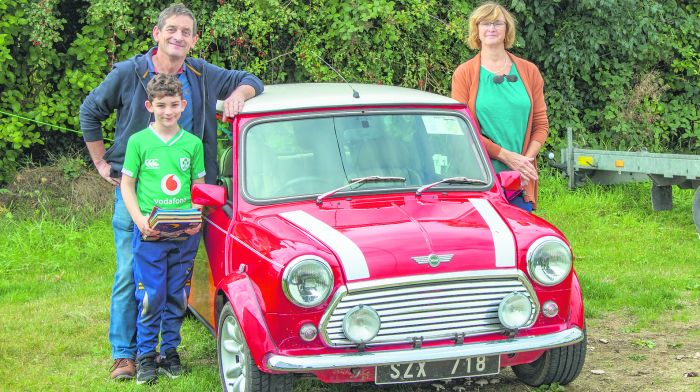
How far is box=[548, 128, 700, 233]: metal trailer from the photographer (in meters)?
9.80

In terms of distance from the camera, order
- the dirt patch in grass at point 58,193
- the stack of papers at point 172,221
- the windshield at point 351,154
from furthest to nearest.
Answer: the dirt patch in grass at point 58,193, the windshield at point 351,154, the stack of papers at point 172,221

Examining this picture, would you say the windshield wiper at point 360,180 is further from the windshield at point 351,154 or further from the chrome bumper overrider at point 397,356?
the chrome bumper overrider at point 397,356

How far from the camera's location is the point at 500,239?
5070 millimetres

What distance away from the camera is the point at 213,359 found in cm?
646

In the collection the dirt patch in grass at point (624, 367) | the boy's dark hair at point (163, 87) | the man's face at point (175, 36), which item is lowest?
the dirt patch in grass at point (624, 367)

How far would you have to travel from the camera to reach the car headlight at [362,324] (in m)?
4.75

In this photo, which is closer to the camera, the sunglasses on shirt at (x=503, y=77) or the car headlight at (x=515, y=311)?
the car headlight at (x=515, y=311)

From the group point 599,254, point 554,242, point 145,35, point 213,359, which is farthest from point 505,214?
point 145,35

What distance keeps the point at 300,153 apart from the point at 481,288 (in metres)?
1.37

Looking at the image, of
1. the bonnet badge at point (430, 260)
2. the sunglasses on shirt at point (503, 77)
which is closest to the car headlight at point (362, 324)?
the bonnet badge at point (430, 260)

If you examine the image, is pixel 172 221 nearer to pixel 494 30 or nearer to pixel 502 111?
pixel 502 111

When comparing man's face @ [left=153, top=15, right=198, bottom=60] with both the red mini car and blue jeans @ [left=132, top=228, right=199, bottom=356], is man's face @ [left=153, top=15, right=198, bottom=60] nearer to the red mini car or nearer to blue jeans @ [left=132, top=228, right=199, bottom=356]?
the red mini car

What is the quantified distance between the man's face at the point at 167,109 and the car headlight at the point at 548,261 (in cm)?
215

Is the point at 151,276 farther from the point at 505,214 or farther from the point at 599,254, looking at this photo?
the point at 599,254
